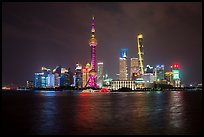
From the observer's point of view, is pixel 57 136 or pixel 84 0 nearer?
pixel 84 0

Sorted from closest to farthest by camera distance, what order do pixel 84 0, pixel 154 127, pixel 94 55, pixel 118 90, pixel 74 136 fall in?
pixel 84 0 < pixel 74 136 < pixel 154 127 < pixel 94 55 < pixel 118 90

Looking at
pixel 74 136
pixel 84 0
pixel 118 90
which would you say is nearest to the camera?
pixel 84 0

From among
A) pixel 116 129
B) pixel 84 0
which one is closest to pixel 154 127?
pixel 116 129

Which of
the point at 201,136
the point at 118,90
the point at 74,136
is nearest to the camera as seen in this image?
the point at 201,136

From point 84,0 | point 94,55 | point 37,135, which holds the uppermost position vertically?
point 94,55

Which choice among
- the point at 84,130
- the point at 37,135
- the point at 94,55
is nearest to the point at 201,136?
the point at 84,130

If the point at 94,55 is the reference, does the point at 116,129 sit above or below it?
below

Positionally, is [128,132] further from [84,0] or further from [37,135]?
[84,0]

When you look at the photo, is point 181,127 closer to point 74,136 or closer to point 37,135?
point 74,136

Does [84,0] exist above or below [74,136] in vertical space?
above
